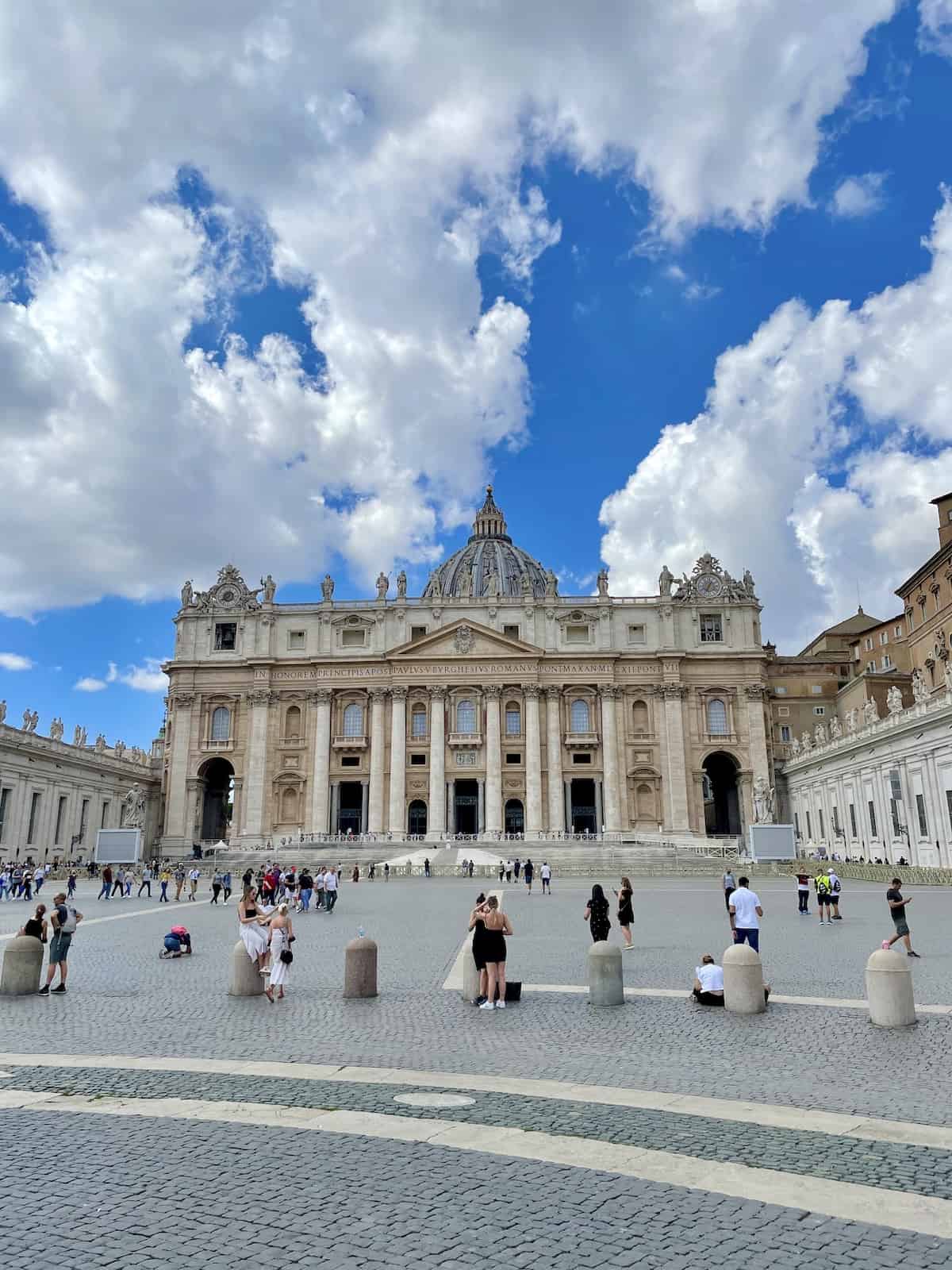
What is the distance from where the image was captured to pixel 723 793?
7575cm

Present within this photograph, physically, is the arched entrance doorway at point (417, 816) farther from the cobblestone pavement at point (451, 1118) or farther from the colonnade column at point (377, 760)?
the cobblestone pavement at point (451, 1118)

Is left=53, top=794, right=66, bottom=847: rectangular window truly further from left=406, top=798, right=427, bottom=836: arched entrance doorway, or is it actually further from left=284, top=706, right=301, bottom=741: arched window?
left=406, top=798, right=427, bottom=836: arched entrance doorway

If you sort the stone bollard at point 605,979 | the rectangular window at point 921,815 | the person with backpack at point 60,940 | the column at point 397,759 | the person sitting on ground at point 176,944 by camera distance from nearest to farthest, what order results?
the stone bollard at point 605,979 → the person with backpack at point 60,940 → the person sitting on ground at point 176,944 → the rectangular window at point 921,815 → the column at point 397,759

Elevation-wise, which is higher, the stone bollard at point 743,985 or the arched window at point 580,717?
the arched window at point 580,717

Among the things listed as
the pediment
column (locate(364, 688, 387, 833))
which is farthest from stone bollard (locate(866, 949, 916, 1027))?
the pediment

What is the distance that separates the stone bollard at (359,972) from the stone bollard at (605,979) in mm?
2958

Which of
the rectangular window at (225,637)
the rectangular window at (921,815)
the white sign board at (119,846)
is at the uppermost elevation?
the rectangular window at (225,637)

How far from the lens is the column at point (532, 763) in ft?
215

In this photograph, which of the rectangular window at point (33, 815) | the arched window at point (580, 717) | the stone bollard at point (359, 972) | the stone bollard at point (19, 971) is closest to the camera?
the stone bollard at point (359, 972)

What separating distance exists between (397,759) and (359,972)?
55.3m

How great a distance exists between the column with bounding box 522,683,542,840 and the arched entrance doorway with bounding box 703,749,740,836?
514 inches

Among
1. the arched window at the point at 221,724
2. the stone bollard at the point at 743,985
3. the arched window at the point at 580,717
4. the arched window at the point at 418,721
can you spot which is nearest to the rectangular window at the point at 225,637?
the arched window at the point at 221,724

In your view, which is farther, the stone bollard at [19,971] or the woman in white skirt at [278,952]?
the stone bollard at [19,971]

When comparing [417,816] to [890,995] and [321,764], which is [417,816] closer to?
[321,764]
